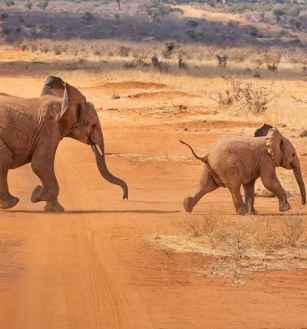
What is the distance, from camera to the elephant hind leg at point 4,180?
12.4 metres

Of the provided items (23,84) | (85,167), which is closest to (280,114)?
(85,167)

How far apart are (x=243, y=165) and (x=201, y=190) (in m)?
0.64

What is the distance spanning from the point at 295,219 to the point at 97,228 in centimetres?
224

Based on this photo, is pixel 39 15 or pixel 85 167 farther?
pixel 39 15

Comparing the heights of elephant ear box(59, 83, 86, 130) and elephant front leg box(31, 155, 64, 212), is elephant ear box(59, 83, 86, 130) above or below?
above

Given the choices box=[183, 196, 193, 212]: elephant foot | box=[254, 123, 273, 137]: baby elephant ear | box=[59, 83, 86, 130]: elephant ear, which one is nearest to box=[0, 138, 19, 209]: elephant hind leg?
box=[59, 83, 86, 130]: elephant ear

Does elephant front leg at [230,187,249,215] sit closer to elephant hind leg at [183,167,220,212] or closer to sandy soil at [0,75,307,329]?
sandy soil at [0,75,307,329]

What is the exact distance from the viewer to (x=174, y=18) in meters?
112

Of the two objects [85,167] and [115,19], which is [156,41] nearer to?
[115,19]

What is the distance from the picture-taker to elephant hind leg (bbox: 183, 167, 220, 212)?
13.0 metres

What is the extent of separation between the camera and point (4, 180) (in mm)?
12430

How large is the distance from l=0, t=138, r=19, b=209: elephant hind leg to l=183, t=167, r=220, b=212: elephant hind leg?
219 centimetres

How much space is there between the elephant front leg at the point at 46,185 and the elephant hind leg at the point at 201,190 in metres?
1.66

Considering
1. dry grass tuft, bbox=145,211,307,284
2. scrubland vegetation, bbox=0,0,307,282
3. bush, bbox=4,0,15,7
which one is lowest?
bush, bbox=4,0,15,7
